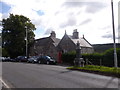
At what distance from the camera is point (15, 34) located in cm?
5722

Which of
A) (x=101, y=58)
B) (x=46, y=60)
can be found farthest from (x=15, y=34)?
(x=101, y=58)

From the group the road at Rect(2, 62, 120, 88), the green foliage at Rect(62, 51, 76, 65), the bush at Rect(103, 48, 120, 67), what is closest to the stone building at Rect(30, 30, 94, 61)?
the green foliage at Rect(62, 51, 76, 65)

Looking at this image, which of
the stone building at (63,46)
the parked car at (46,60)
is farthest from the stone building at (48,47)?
the parked car at (46,60)

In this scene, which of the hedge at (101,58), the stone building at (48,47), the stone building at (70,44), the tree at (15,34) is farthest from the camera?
the tree at (15,34)

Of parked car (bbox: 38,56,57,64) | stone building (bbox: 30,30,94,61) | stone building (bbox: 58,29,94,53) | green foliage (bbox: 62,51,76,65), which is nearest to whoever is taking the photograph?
parked car (bbox: 38,56,57,64)

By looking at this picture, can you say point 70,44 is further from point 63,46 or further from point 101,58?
point 101,58

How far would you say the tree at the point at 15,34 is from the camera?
183ft

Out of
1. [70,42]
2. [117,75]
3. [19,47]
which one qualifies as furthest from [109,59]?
[19,47]

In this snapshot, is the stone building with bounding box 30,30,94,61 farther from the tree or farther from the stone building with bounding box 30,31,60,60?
the tree

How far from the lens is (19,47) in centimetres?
5534

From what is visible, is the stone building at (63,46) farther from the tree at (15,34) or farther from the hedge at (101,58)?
the hedge at (101,58)

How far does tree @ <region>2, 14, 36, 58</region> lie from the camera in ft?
183

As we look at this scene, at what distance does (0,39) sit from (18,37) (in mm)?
6981

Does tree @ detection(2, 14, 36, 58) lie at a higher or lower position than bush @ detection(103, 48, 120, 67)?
higher
